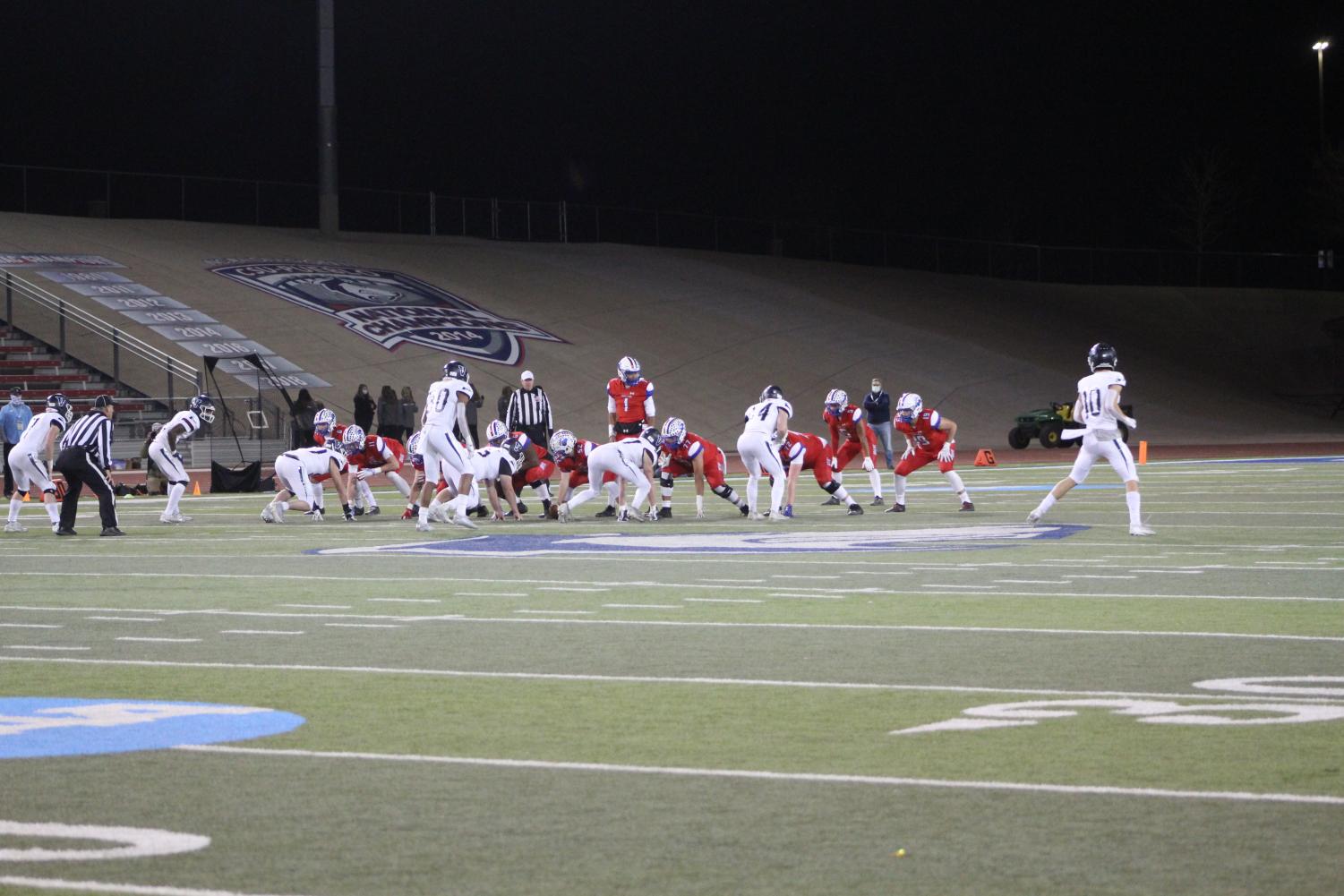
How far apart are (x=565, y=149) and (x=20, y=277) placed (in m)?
23.4

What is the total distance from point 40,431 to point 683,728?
1616 centimetres

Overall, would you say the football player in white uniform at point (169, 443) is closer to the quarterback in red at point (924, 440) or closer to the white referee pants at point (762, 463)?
the white referee pants at point (762, 463)

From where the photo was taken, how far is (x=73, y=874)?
189 inches

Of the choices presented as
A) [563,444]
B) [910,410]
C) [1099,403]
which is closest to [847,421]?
[910,410]

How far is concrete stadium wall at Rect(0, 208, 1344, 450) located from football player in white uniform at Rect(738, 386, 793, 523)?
20944 millimetres

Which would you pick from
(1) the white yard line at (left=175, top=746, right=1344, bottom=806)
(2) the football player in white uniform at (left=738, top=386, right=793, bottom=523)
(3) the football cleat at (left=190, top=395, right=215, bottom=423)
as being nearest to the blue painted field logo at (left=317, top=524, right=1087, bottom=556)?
(2) the football player in white uniform at (left=738, top=386, right=793, bottom=523)

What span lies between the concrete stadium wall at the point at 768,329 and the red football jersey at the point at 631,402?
18.5m

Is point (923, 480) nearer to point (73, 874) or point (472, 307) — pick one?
point (472, 307)

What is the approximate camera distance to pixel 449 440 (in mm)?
19500

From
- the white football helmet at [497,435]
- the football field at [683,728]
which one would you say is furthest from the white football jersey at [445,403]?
the football field at [683,728]

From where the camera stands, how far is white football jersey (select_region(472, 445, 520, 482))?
20594 millimetres

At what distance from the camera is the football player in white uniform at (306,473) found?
2211 centimetres

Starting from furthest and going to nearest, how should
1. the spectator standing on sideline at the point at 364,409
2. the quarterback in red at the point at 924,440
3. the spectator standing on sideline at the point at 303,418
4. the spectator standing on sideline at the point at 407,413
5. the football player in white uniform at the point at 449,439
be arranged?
the spectator standing on sideline at the point at 407,413 → the spectator standing on sideline at the point at 364,409 → the spectator standing on sideline at the point at 303,418 → the quarterback in red at the point at 924,440 → the football player in white uniform at the point at 449,439

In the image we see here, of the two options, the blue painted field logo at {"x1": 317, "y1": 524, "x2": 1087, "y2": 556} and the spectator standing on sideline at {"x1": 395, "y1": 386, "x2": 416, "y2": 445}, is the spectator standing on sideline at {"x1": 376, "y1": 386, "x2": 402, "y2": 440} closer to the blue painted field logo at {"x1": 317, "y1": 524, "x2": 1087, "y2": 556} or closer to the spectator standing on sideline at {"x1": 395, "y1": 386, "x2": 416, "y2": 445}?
the spectator standing on sideline at {"x1": 395, "y1": 386, "x2": 416, "y2": 445}
